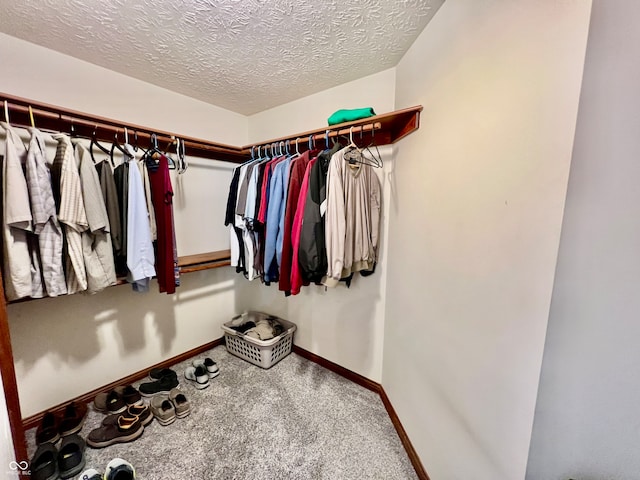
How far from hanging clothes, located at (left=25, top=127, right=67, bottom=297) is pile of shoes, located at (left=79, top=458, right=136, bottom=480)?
2.85ft

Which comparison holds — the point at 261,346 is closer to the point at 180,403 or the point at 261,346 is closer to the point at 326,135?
the point at 180,403

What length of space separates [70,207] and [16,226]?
18cm

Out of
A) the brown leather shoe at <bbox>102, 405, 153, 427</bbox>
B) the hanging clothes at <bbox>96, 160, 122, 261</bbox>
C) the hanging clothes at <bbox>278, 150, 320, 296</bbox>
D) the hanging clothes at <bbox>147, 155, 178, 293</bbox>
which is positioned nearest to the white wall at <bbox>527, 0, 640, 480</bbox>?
the hanging clothes at <bbox>278, 150, 320, 296</bbox>

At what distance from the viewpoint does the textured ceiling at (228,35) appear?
40.1 inches

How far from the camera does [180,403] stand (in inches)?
59.8

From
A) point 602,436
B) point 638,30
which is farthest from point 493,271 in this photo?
point 638,30

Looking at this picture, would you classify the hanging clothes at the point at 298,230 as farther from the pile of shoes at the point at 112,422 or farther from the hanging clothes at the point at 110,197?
the pile of shoes at the point at 112,422

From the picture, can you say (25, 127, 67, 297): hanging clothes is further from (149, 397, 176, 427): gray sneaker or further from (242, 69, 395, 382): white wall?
(242, 69, 395, 382): white wall

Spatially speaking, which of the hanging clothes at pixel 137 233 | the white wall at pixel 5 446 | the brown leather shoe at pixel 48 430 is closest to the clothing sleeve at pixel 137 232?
the hanging clothes at pixel 137 233

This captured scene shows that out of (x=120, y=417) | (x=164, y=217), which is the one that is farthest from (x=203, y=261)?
(x=120, y=417)

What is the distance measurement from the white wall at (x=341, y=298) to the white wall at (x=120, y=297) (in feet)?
1.80

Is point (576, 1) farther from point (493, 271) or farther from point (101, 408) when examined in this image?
point (101, 408)

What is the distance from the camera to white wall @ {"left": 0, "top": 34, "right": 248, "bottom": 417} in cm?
130

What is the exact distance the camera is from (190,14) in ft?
3.45
